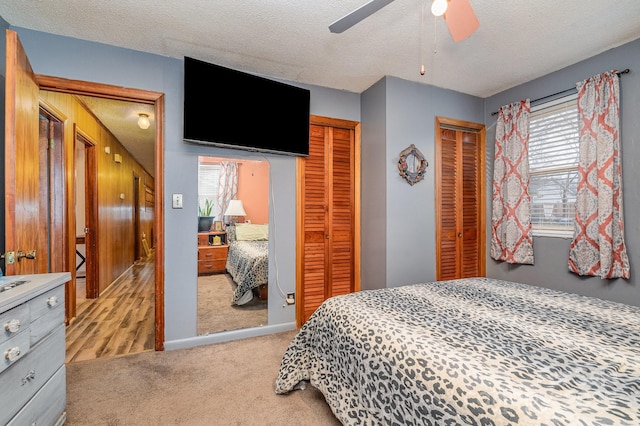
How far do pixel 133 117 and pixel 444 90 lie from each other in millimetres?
3873

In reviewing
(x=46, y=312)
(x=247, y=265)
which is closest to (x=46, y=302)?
(x=46, y=312)

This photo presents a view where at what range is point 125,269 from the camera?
536 cm

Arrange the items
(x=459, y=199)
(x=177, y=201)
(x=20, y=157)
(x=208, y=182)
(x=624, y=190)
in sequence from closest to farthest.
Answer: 1. (x=20, y=157)
2. (x=624, y=190)
3. (x=177, y=201)
4. (x=208, y=182)
5. (x=459, y=199)

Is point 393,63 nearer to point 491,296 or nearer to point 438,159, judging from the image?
point 438,159

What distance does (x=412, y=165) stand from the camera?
2.83 metres

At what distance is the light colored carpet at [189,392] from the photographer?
1587mm

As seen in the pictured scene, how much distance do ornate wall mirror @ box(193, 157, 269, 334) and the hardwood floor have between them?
2.17 feet

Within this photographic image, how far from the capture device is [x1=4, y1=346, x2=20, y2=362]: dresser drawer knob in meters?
1.10

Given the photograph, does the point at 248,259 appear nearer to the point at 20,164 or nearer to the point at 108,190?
the point at 20,164

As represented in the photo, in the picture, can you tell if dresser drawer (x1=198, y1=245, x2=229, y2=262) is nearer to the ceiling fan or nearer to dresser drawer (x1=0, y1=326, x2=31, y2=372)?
dresser drawer (x1=0, y1=326, x2=31, y2=372)

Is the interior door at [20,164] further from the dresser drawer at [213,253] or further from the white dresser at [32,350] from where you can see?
the dresser drawer at [213,253]

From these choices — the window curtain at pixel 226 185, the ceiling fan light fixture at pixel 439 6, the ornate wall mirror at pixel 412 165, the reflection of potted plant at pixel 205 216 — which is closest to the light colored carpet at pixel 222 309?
the reflection of potted plant at pixel 205 216

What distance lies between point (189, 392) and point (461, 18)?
2.62m

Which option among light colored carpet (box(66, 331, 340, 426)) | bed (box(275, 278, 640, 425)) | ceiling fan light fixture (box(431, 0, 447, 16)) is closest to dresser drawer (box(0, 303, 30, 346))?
light colored carpet (box(66, 331, 340, 426))
